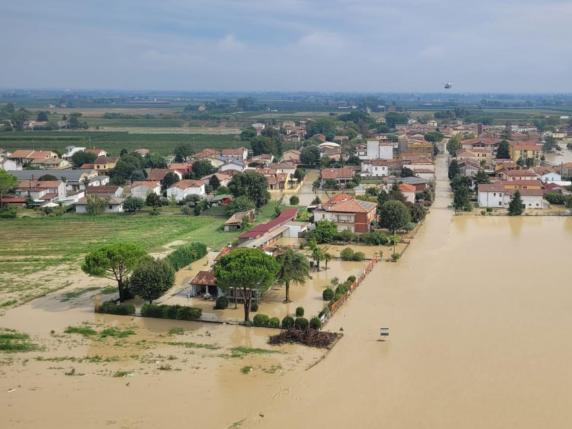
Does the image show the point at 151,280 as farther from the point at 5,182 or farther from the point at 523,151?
the point at 523,151

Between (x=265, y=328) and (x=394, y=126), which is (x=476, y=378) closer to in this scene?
(x=265, y=328)

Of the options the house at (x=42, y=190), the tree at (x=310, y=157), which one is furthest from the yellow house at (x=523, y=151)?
the house at (x=42, y=190)

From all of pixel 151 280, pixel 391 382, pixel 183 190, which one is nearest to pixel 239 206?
pixel 183 190

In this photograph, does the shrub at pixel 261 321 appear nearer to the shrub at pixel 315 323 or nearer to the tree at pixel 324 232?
the shrub at pixel 315 323

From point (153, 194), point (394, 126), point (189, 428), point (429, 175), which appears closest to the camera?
point (189, 428)

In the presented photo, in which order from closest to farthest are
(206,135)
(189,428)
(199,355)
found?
(189,428)
(199,355)
(206,135)

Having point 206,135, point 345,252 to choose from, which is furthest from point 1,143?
point 345,252
